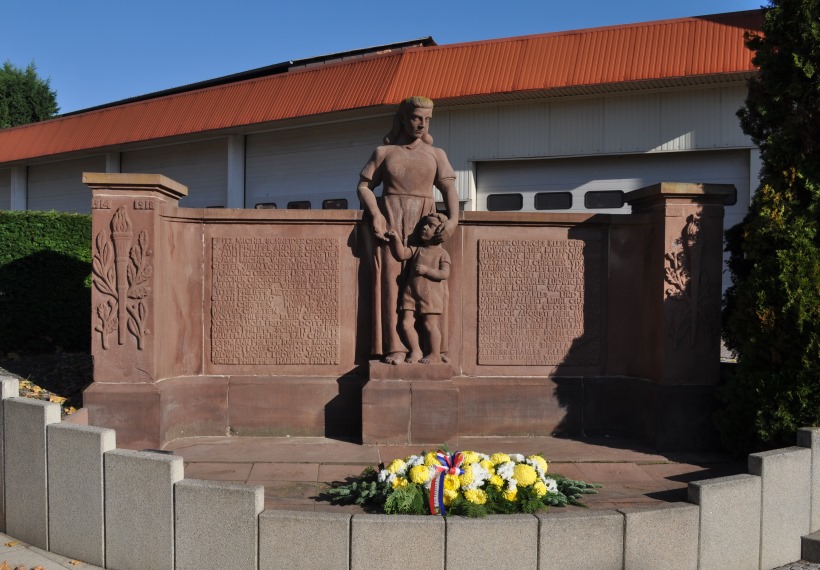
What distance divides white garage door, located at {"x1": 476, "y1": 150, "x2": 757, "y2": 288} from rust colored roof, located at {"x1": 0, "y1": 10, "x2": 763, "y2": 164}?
1582 mm

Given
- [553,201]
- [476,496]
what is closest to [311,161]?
[553,201]

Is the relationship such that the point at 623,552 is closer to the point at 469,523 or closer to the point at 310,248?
the point at 469,523

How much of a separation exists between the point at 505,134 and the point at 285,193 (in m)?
5.75

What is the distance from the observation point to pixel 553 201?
48.5 ft

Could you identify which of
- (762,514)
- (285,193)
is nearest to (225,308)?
(762,514)

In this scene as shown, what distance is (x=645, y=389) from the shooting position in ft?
22.9

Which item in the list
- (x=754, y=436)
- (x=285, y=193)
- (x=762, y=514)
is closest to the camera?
(x=762, y=514)

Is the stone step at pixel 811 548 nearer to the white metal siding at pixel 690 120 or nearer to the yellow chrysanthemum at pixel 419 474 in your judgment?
the yellow chrysanthemum at pixel 419 474

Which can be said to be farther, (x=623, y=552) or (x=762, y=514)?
(x=762, y=514)

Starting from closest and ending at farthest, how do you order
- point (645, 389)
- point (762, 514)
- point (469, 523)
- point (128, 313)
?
point (469, 523)
point (762, 514)
point (128, 313)
point (645, 389)

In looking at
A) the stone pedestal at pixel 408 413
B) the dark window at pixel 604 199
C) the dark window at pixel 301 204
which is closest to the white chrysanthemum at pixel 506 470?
the stone pedestal at pixel 408 413

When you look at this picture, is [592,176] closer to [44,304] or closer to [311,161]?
[311,161]

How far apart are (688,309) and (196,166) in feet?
49.6

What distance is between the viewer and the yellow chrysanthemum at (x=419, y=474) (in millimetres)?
4562
